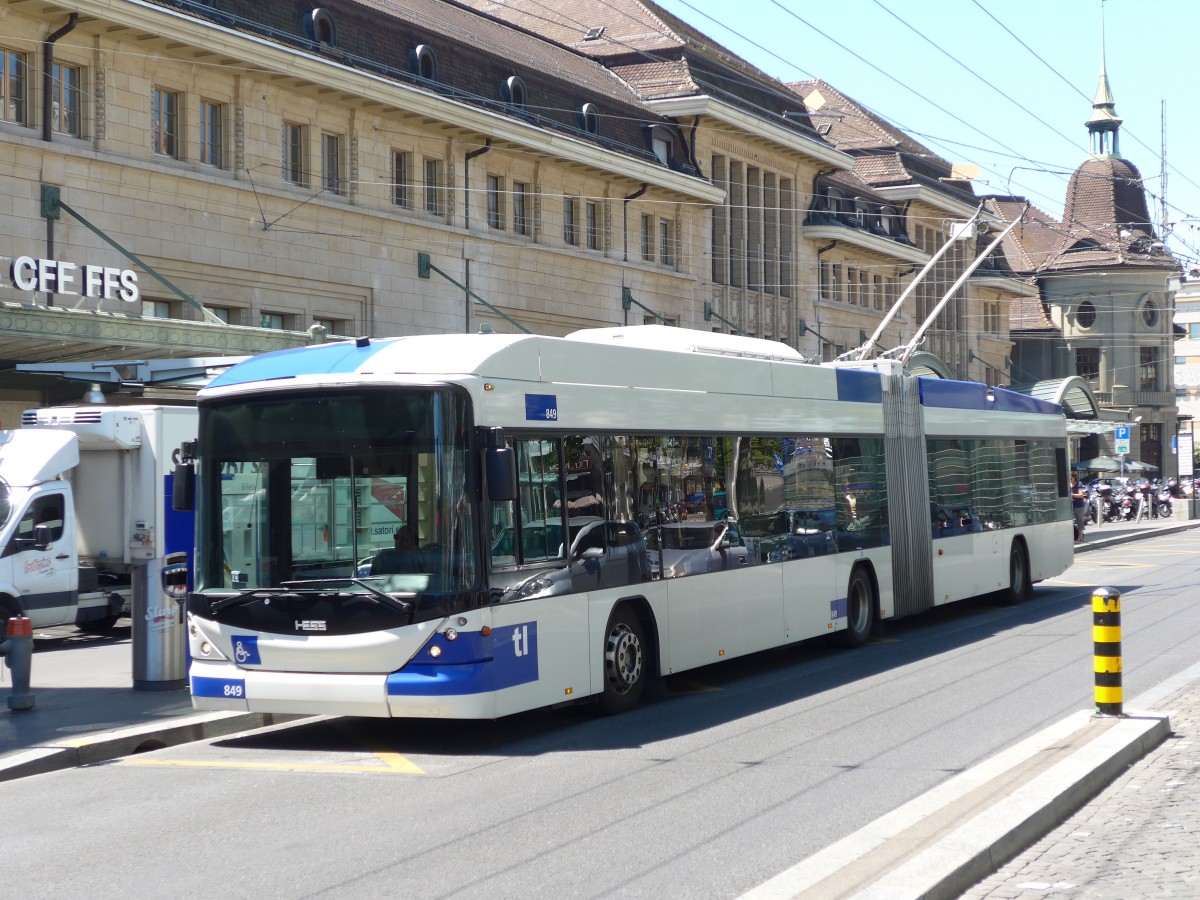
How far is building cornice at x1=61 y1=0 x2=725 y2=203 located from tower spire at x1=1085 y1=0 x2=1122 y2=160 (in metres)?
53.1

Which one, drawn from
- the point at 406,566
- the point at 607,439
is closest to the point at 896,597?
the point at 607,439

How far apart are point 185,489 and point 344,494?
1.46 m

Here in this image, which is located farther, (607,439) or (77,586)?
(77,586)

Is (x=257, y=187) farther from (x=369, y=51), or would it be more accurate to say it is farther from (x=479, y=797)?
Answer: (x=479, y=797)

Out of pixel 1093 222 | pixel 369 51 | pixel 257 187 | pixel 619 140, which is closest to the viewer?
pixel 257 187

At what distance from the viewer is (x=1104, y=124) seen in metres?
86.0

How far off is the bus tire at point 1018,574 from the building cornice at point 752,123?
22.7 metres

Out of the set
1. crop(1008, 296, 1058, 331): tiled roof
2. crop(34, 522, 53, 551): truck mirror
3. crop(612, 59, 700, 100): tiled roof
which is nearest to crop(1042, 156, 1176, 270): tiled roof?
crop(1008, 296, 1058, 331): tiled roof

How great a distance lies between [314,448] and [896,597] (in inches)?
344

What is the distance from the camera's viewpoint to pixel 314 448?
33.3ft

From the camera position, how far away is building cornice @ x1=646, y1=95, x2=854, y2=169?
4134cm

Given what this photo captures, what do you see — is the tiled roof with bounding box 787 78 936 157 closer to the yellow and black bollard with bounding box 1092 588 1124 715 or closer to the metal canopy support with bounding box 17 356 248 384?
the metal canopy support with bounding box 17 356 248 384

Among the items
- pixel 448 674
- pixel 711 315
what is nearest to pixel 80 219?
pixel 448 674

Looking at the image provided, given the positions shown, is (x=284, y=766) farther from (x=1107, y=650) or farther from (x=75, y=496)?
(x=75, y=496)
